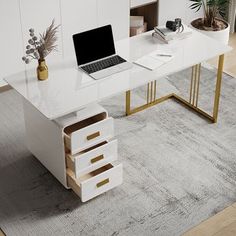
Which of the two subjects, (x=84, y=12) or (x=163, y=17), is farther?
(x=163, y=17)

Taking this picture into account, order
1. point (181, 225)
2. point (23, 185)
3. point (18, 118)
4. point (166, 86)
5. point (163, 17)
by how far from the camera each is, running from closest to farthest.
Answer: point (181, 225) < point (23, 185) < point (18, 118) < point (166, 86) < point (163, 17)

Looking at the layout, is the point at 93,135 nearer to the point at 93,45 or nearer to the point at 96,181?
the point at 96,181

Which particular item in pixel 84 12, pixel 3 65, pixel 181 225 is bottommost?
pixel 181 225

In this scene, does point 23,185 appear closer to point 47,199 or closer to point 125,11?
point 47,199

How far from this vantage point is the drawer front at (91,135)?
3.64m

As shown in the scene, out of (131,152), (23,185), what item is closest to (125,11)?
(131,152)

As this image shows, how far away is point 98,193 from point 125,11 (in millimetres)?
2205

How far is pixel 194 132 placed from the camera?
4.53 m

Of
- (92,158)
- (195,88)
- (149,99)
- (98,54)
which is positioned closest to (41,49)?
(98,54)

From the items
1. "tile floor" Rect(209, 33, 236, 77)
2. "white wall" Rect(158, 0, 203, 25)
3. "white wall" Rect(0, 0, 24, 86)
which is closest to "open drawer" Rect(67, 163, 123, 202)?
"white wall" Rect(0, 0, 24, 86)

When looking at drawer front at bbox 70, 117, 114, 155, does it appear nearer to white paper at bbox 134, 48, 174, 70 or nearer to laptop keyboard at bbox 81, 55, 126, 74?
laptop keyboard at bbox 81, 55, 126, 74

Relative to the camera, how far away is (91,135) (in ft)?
12.2

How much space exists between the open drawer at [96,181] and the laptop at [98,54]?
0.62 metres

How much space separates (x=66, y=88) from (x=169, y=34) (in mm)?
1020
